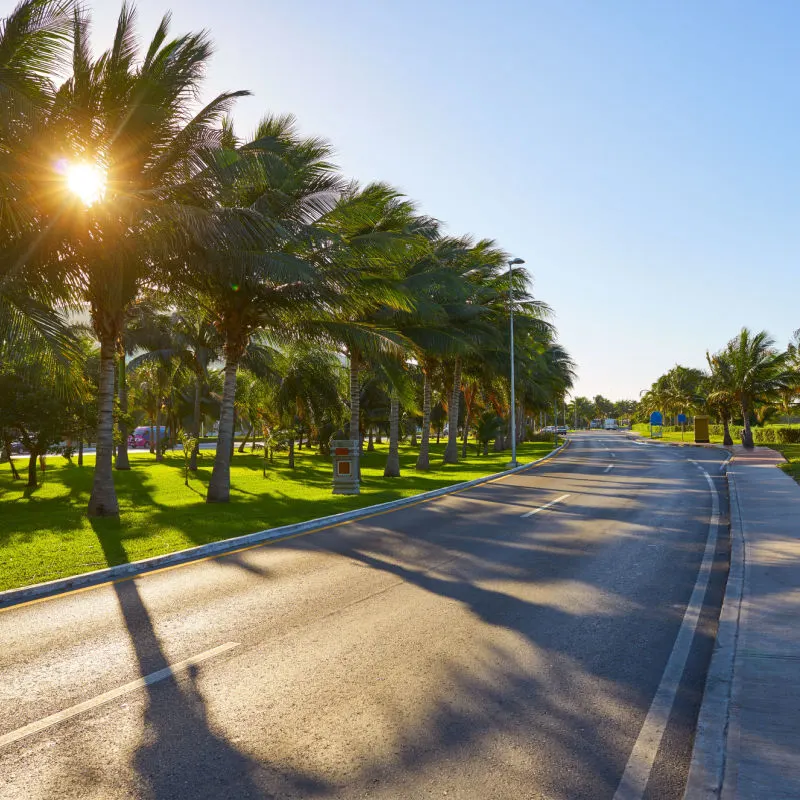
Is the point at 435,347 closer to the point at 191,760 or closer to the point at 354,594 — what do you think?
the point at 354,594

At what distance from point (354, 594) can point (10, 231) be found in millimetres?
10344

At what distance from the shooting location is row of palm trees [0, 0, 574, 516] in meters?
11.7

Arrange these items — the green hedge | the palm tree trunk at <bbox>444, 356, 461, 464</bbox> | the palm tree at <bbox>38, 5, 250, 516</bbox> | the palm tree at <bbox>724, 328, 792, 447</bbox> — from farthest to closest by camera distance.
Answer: the green hedge → the palm tree at <bbox>724, 328, 792, 447</bbox> → the palm tree trunk at <bbox>444, 356, 461, 464</bbox> → the palm tree at <bbox>38, 5, 250, 516</bbox>

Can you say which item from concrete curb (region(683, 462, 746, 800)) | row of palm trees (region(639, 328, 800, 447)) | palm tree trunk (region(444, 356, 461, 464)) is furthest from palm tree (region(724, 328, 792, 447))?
concrete curb (region(683, 462, 746, 800))

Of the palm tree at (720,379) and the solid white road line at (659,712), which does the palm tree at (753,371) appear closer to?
the palm tree at (720,379)

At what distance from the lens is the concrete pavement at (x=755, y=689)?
139 inches

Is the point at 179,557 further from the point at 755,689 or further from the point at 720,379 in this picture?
the point at 720,379

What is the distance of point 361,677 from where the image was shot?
5.07 metres

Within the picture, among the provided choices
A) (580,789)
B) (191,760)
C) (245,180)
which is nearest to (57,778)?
(191,760)

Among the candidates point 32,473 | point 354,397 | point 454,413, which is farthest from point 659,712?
point 454,413

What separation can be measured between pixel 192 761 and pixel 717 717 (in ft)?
11.3

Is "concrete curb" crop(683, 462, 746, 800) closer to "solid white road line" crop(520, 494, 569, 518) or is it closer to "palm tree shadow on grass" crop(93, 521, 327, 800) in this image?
"palm tree shadow on grass" crop(93, 521, 327, 800)

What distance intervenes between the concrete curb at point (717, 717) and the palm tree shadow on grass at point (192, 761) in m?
2.11

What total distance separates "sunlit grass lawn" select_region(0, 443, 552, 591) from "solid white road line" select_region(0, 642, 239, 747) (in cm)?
370
